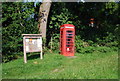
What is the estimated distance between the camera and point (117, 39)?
449 inches

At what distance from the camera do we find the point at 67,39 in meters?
9.09

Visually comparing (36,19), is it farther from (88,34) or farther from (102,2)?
(102,2)

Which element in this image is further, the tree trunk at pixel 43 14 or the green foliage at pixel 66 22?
the tree trunk at pixel 43 14

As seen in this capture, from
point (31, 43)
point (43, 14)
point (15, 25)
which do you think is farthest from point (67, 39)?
point (15, 25)

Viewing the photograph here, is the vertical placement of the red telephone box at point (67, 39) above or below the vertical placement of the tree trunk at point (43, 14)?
below

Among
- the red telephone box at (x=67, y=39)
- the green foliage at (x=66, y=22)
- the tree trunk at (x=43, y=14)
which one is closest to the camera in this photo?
the green foliage at (x=66, y=22)

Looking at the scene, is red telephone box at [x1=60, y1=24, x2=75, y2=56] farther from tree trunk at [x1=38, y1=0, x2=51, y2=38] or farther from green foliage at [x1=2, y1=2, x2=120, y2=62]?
tree trunk at [x1=38, y1=0, x2=51, y2=38]

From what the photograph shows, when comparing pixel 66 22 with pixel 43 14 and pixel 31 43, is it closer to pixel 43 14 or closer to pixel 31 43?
pixel 43 14

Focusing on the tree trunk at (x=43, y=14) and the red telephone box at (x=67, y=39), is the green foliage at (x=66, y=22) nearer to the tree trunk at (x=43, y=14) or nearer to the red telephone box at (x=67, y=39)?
the tree trunk at (x=43, y=14)

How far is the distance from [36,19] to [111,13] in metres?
8.56

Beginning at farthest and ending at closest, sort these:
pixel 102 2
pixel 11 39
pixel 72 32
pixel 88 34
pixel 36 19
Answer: pixel 102 2 → pixel 88 34 → pixel 36 19 → pixel 72 32 → pixel 11 39

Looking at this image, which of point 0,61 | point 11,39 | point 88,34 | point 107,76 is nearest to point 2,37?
point 11,39

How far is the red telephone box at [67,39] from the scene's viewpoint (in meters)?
8.80

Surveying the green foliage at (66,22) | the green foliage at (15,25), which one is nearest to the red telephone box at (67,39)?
the green foliage at (66,22)
